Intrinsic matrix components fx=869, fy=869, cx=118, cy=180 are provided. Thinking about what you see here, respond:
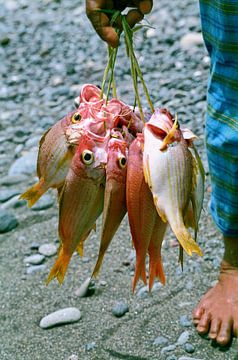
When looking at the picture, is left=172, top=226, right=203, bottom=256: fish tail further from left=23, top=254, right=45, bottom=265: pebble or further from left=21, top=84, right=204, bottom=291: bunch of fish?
left=23, top=254, right=45, bottom=265: pebble

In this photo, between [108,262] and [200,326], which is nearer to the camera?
[200,326]

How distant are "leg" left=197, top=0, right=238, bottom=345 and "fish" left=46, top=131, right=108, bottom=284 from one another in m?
0.64

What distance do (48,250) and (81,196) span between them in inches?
59.4

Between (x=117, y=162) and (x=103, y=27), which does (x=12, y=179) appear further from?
(x=117, y=162)

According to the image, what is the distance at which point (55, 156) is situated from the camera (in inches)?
93.2

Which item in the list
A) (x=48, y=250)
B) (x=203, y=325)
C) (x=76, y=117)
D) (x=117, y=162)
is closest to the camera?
(x=117, y=162)

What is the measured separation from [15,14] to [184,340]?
16.8 ft

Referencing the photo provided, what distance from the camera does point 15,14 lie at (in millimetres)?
7625

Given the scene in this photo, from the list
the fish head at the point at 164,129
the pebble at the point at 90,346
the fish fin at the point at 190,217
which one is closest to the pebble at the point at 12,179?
the pebble at the point at 90,346

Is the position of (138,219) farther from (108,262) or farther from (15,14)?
(15,14)

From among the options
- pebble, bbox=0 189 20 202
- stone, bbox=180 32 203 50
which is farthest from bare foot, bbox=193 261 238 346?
stone, bbox=180 32 203 50

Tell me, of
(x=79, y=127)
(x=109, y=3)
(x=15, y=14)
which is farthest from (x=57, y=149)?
(x=15, y=14)

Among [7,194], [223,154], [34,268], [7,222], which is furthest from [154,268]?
[7,194]

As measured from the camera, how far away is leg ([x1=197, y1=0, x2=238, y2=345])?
8.87ft
